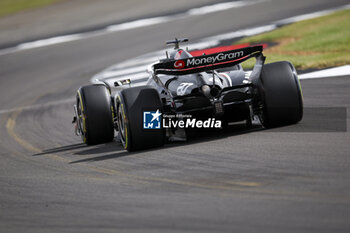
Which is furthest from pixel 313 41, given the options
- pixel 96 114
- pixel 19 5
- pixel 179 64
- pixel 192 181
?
pixel 19 5

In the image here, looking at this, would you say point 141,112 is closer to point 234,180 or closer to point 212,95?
point 212,95

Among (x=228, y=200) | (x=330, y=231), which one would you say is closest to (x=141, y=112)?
(x=228, y=200)

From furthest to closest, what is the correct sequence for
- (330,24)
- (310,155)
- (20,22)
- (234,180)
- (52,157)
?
(20,22), (330,24), (52,157), (310,155), (234,180)

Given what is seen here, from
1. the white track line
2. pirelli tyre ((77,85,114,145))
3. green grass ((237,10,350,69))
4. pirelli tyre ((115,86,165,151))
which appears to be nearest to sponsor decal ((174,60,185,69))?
pirelli tyre ((115,86,165,151))

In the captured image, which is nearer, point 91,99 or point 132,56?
point 91,99

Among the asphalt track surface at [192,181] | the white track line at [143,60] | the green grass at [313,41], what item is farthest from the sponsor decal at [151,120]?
the white track line at [143,60]

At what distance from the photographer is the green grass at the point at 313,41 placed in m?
16.1

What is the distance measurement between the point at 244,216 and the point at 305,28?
16.7m

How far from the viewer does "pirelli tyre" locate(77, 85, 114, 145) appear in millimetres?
10375

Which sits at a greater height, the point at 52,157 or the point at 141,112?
the point at 141,112

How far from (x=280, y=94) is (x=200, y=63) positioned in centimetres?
120

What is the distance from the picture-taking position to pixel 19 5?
4484 cm

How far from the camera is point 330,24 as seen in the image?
20891 millimetres

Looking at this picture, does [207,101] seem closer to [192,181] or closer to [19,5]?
[192,181]
